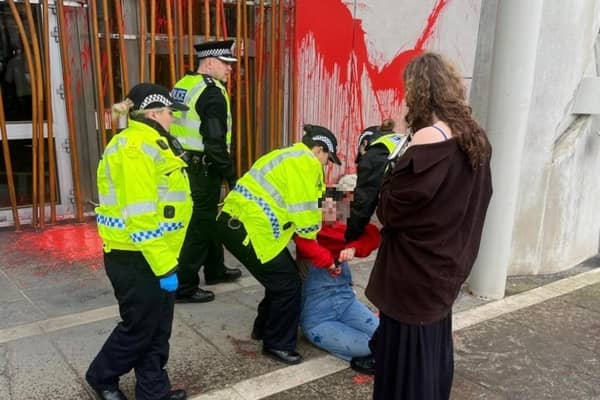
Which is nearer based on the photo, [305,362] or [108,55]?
[305,362]

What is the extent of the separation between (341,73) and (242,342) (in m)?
4.29

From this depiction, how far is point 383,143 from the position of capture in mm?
3025

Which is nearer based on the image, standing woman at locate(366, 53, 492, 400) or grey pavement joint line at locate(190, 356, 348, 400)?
standing woman at locate(366, 53, 492, 400)

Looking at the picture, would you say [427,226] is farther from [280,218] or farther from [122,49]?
[122,49]

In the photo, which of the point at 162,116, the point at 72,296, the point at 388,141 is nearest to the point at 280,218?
the point at 388,141

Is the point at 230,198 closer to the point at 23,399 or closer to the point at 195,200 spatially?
the point at 195,200

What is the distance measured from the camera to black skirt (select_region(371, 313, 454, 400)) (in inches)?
97.3

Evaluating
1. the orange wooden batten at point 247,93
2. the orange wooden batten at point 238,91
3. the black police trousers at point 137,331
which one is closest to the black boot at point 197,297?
the black police trousers at point 137,331

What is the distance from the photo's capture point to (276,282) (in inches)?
130

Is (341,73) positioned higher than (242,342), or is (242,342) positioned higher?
(341,73)

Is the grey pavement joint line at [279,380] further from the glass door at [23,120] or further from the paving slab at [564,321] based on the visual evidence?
the glass door at [23,120]

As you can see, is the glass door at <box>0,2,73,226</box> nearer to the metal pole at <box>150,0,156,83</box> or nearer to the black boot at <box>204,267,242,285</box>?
the metal pole at <box>150,0,156,83</box>

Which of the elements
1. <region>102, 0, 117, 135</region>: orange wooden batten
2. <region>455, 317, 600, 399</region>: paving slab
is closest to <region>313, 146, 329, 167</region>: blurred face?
<region>455, 317, 600, 399</region>: paving slab

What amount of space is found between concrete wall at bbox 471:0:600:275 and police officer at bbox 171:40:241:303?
2240 millimetres
